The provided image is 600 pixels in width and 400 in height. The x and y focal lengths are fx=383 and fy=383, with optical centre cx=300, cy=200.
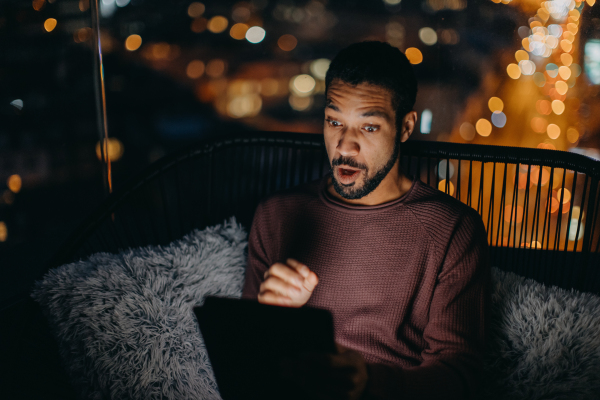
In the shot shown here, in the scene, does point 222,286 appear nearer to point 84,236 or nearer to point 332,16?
point 84,236

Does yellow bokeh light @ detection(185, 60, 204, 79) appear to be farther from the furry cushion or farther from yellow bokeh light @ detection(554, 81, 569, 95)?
yellow bokeh light @ detection(554, 81, 569, 95)

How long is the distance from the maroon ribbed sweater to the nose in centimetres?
14

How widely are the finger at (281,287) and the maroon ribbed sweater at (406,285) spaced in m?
0.20

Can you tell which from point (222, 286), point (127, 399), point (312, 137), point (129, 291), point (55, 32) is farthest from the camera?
point (55, 32)

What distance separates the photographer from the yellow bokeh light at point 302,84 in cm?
201

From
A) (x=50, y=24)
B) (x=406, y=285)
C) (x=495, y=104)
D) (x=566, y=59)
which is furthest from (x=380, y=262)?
(x=50, y=24)

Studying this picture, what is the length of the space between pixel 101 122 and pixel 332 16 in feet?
4.07

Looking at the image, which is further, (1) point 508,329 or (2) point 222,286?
(2) point 222,286

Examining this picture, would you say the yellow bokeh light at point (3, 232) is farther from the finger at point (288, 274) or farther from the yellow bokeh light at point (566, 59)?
the yellow bokeh light at point (566, 59)

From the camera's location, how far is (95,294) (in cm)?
97

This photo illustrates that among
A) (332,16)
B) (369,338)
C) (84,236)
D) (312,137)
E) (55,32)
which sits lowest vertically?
(369,338)

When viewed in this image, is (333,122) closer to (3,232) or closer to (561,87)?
(561,87)

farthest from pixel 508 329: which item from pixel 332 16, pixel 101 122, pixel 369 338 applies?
pixel 101 122

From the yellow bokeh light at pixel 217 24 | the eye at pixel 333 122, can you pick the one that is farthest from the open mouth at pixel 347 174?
the yellow bokeh light at pixel 217 24
